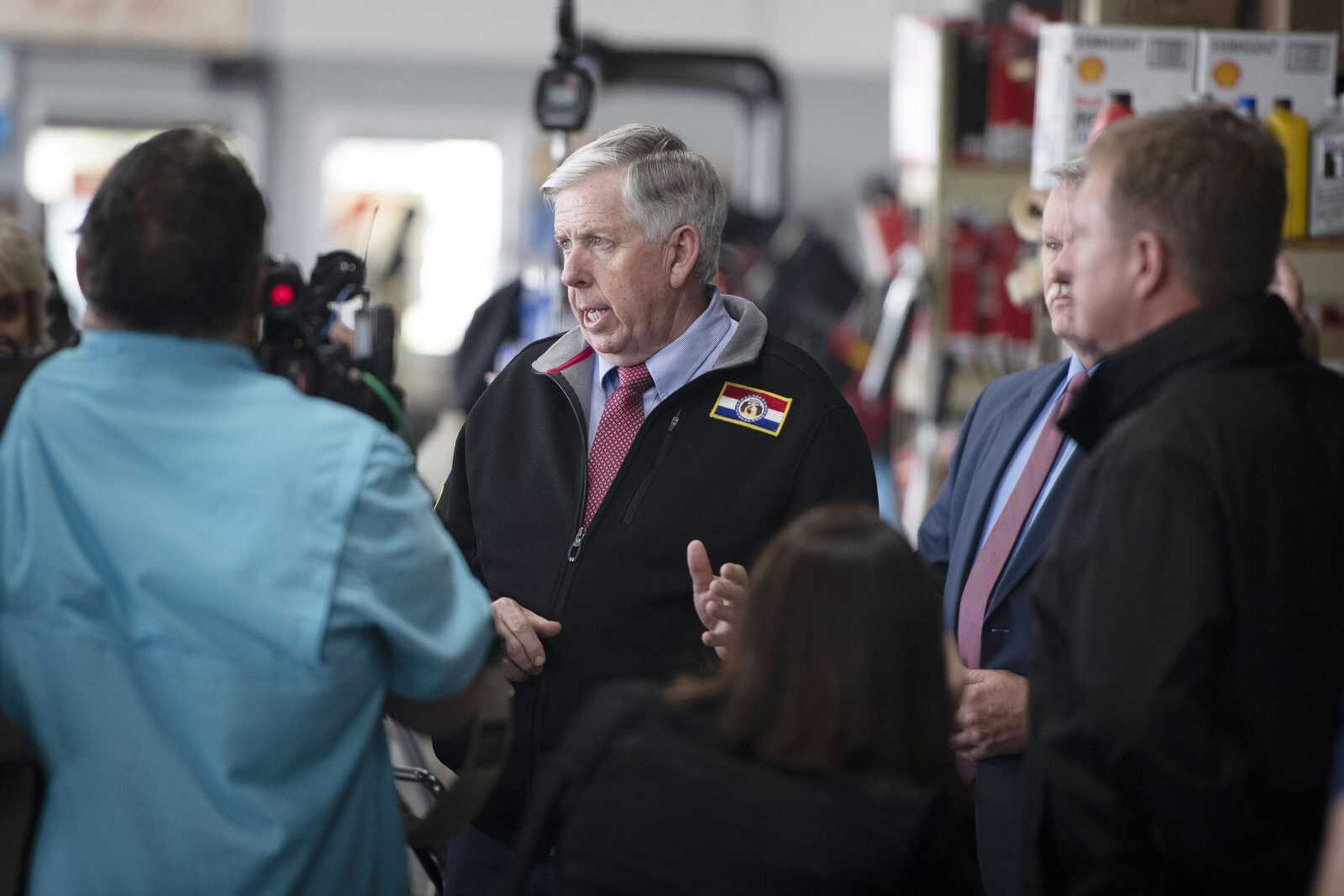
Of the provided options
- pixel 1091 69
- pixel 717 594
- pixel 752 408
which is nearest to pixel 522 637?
pixel 717 594

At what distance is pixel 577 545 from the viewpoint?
89.7 inches

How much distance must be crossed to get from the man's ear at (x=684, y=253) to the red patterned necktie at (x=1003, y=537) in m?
0.60

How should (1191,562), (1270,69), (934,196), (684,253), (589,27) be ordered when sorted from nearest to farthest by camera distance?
1. (1191,562)
2. (684,253)
3. (1270,69)
4. (934,196)
5. (589,27)

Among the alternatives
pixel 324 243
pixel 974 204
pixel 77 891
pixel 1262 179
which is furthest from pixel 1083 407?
pixel 324 243

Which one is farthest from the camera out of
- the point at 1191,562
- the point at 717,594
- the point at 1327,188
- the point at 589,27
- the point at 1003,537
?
the point at 589,27

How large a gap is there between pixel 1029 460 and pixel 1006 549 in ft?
0.49

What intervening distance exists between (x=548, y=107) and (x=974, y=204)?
1.62 m

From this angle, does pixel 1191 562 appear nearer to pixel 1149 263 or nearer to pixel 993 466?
pixel 1149 263

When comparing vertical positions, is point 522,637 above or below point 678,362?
below

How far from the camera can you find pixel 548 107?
12.7 ft

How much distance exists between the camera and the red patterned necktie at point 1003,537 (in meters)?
2.31

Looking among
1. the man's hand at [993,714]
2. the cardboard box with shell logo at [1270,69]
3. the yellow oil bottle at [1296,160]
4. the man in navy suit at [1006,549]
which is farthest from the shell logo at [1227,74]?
the man's hand at [993,714]

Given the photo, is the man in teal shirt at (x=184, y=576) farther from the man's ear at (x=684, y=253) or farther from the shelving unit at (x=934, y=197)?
the shelving unit at (x=934, y=197)

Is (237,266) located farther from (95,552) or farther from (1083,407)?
(1083,407)
